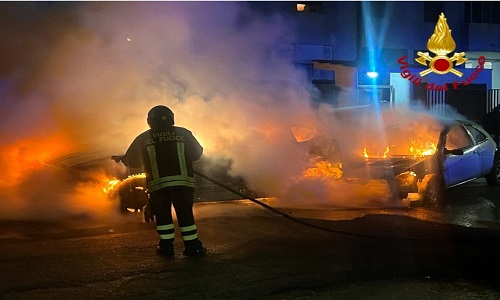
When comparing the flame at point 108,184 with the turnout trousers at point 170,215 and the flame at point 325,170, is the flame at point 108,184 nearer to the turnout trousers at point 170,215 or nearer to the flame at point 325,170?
the turnout trousers at point 170,215

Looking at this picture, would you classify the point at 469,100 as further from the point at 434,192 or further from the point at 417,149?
the point at 434,192

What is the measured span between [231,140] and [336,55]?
1169 centimetres

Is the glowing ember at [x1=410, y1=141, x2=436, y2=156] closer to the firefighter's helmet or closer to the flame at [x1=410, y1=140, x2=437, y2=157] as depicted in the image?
the flame at [x1=410, y1=140, x2=437, y2=157]

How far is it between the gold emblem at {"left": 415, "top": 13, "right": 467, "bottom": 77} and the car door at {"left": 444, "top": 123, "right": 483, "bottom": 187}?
11125 millimetres

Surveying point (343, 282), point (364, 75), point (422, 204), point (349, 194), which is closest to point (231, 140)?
point (349, 194)

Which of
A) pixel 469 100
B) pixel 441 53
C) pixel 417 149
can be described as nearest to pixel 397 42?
pixel 441 53

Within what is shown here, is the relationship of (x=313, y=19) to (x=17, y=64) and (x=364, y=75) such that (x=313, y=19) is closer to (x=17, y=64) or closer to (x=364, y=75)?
(x=364, y=75)

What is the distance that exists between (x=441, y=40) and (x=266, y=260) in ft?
54.6

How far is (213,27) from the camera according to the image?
921 cm

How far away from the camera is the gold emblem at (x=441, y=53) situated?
19.2 meters

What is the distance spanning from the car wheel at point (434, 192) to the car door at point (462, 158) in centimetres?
28

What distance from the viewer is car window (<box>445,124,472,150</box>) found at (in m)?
8.92

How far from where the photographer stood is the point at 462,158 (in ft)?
28.3

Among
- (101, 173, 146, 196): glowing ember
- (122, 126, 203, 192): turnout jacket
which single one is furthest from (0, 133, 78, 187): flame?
(122, 126, 203, 192): turnout jacket
